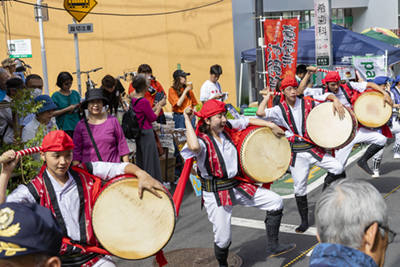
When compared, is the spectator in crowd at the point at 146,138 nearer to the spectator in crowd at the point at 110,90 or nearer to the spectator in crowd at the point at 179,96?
the spectator in crowd at the point at 110,90

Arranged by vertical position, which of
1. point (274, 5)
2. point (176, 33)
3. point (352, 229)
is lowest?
point (352, 229)

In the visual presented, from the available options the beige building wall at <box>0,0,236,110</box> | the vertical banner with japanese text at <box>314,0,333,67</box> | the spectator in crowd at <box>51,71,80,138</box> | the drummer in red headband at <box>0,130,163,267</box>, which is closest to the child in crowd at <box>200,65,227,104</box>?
the spectator in crowd at <box>51,71,80,138</box>

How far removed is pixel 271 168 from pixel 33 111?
255 centimetres

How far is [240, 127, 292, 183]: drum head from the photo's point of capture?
4570 mm

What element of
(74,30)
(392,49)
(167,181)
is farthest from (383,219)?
(392,49)

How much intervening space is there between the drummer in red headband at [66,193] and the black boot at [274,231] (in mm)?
1812

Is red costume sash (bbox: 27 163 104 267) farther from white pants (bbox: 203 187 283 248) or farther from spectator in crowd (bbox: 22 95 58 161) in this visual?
spectator in crowd (bbox: 22 95 58 161)

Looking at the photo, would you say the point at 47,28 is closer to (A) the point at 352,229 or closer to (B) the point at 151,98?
(B) the point at 151,98

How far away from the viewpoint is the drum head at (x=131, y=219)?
3295 millimetres

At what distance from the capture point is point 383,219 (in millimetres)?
1868

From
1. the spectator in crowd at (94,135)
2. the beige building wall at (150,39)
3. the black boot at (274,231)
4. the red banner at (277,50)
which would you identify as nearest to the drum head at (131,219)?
the black boot at (274,231)

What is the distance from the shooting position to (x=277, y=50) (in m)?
10.9

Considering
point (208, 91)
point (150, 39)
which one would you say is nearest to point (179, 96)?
point (208, 91)

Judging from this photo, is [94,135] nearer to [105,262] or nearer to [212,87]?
[105,262]
